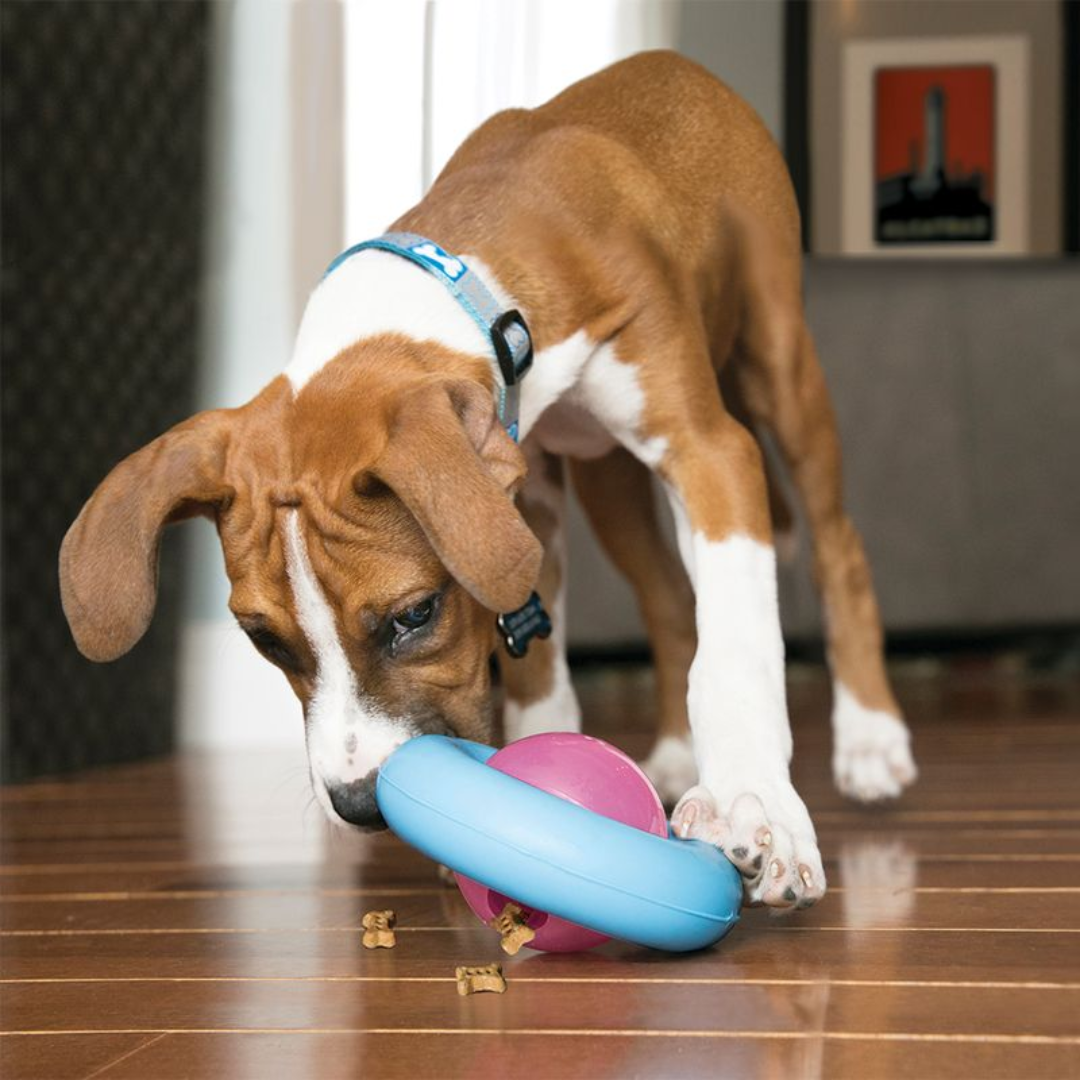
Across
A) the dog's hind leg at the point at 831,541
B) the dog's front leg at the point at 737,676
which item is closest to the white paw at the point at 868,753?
the dog's hind leg at the point at 831,541

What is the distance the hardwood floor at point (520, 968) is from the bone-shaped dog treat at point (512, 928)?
4 centimetres

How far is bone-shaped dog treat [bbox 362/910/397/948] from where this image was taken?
81.7 inches

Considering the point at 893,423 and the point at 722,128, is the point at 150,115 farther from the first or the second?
the point at 893,423

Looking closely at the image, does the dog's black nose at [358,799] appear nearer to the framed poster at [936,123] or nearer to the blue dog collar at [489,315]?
the blue dog collar at [489,315]

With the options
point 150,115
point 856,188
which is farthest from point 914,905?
point 856,188

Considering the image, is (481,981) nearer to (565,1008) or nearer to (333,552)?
(565,1008)

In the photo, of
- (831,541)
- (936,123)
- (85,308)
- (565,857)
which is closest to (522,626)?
(565,857)

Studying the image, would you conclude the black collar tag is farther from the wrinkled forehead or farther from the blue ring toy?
the blue ring toy

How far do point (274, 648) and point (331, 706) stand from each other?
127 mm

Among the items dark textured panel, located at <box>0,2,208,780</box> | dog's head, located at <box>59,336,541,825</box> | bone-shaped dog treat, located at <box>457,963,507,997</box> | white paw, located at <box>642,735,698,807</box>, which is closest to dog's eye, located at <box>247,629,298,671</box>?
dog's head, located at <box>59,336,541,825</box>

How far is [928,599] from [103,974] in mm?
4314

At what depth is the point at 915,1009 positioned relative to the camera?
162cm

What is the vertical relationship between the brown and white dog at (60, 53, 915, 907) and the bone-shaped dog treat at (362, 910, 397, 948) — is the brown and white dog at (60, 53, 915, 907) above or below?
above

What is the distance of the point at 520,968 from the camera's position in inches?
75.7
